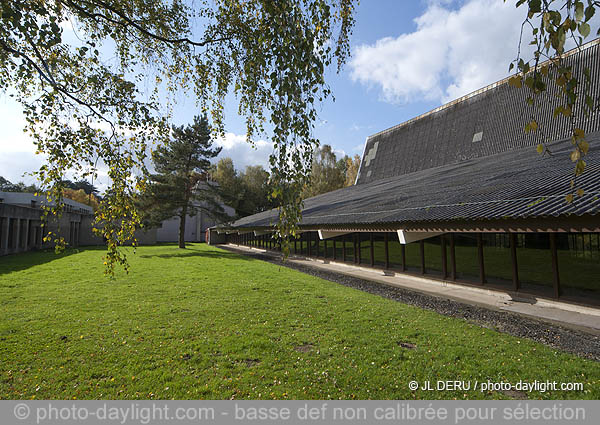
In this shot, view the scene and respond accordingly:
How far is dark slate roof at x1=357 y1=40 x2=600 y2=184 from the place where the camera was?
1739 cm

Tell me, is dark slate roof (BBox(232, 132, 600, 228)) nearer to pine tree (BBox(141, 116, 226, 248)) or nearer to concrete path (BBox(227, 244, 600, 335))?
concrete path (BBox(227, 244, 600, 335))

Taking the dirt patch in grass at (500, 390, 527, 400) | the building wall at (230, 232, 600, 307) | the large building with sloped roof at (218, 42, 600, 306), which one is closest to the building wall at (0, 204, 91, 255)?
the large building with sloped roof at (218, 42, 600, 306)

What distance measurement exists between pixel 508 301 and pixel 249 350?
6.76 meters

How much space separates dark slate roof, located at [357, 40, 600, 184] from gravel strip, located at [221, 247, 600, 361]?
37.7 ft

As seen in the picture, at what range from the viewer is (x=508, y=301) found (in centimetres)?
835

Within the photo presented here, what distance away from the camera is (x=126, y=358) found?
4605mm

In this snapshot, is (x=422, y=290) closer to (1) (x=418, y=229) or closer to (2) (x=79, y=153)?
(1) (x=418, y=229)

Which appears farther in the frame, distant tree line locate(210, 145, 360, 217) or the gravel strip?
distant tree line locate(210, 145, 360, 217)

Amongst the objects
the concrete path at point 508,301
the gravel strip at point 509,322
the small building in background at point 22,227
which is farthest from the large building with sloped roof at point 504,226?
the small building in background at point 22,227

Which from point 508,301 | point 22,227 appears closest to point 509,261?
point 508,301

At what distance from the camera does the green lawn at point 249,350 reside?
386 centimetres

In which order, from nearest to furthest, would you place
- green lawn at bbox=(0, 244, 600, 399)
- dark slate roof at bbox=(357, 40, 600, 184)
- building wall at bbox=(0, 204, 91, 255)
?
green lawn at bbox=(0, 244, 600, 399) → dark slate roof at bbox=(357, 40, 600, 184) → building wall at bbox=(0, 204, 91, 255)

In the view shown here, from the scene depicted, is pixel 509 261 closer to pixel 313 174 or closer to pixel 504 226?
pixel 504 226
